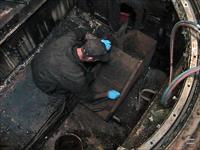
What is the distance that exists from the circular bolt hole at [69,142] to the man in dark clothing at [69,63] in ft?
2.37

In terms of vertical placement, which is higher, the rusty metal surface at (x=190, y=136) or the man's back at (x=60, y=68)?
the man's back at (x=60, y=68)

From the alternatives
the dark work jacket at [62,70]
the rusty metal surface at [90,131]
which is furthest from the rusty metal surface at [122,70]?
the dark work jacket at [62,70]

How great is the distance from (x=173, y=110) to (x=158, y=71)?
7.11ft

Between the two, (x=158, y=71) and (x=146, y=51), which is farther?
(x=158, y=71)

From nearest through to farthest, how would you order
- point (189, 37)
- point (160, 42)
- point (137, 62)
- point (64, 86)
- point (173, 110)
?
1. point (173, 110)
2. point (189, 37)
3. point (64, 86)
4. point (137, 62)
5. point (160, 42)

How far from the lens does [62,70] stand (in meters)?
3.97

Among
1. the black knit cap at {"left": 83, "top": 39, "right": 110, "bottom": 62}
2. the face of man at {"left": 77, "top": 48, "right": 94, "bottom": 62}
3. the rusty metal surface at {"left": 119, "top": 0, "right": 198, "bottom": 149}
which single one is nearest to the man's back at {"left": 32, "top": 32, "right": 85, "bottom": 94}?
the face of man at {"left": 77, "top": 48, "right": 94, "bottom": 62}

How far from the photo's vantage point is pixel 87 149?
4.50 m

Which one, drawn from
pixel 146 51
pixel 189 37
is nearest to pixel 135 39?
pixel 146 51

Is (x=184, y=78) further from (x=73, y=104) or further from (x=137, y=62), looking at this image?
(x=73, y=104)

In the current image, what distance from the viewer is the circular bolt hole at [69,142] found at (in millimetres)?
4262

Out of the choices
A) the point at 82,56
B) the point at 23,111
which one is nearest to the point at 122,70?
the point at 82,56

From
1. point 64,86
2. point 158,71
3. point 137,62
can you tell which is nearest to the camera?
point 64,86

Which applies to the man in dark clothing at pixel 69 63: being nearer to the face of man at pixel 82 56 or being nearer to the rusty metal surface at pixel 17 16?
the face of man at pixel 82 56
